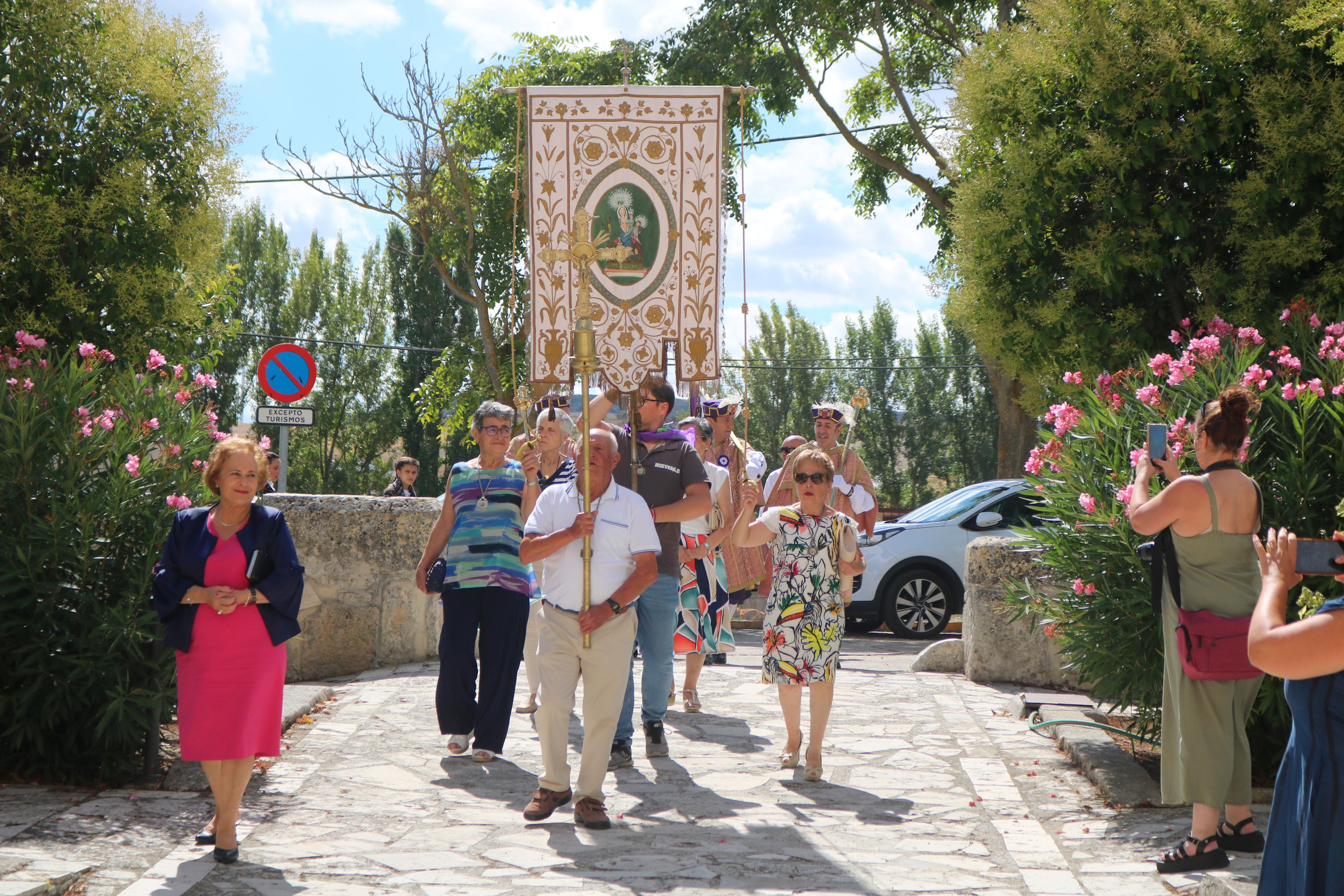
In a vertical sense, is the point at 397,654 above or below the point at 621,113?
below

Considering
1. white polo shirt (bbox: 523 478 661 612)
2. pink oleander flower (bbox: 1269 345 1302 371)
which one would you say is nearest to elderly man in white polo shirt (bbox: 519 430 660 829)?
white polo shirt (bbox: 523 478 661 612)

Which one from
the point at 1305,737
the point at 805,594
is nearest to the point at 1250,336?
the point at 805,594

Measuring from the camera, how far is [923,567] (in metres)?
13.5

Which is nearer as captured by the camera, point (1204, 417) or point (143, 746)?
point (1204, 417)

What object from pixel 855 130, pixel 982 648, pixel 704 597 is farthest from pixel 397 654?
pixel 855 130

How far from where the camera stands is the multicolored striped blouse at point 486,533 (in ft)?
22.7

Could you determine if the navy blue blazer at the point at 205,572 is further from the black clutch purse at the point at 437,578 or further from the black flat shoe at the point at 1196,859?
the black clutch purse at the point at 437,578

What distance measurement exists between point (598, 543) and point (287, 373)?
7.15m

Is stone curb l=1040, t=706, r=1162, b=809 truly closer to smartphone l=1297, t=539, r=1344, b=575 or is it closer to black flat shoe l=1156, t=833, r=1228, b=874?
black flat shoe l=1156, t=833, r=1228, b=874

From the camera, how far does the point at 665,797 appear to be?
612 cm

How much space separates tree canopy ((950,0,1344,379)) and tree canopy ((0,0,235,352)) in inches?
186

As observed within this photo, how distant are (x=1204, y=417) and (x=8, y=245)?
617 cm

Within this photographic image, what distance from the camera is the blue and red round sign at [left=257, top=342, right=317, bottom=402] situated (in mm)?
11906

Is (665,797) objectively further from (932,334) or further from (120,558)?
(932,334)
